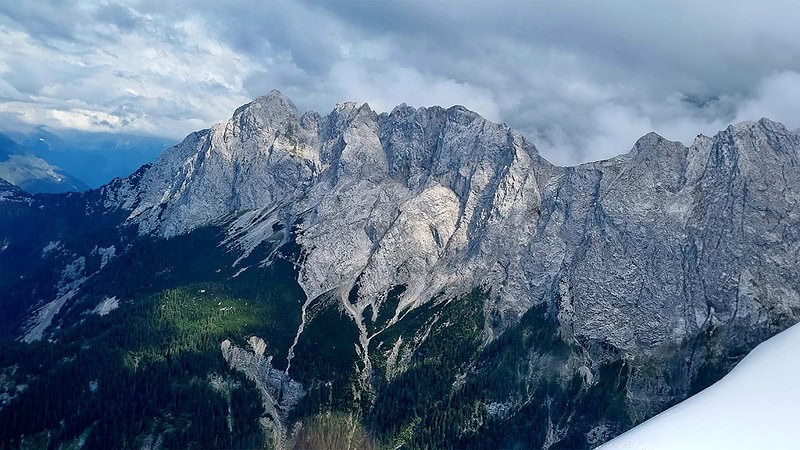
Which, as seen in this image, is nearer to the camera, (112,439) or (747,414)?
(747,414)

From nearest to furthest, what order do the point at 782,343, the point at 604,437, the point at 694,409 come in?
the point at 694,409, the point at 782,343, the point at 604,437

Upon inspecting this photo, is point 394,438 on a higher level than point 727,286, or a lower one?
lower

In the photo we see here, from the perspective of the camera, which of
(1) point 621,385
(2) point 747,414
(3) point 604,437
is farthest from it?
(1) point 621,385

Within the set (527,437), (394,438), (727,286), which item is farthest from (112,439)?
(727,286)

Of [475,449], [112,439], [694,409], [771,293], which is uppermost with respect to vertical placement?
[771,293]

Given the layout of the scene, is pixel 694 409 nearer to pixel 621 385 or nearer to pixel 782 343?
pixel 782 343

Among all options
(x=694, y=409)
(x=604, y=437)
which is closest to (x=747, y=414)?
(x=694, y=409)

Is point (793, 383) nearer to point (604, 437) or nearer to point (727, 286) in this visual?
point (604, 437)
